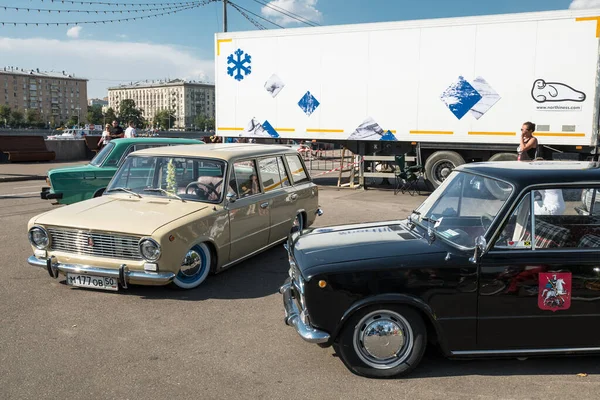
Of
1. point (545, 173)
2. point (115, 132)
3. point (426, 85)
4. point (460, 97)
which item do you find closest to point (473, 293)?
point (545, 173)

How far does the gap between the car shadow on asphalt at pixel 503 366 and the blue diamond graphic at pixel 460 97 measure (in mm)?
9988

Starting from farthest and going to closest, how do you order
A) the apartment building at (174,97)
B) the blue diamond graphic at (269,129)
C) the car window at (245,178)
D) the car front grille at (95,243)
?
the apartment building at (174,97)
the blue diamond graphic at (269,129)
the car window at (245,178)
the car front grille at (95,243)

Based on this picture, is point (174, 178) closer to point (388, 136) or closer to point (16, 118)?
point (388, 136)

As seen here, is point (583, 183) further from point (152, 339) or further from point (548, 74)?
point (548, 74)

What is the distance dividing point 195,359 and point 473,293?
2.09m

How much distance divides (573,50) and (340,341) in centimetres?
1118

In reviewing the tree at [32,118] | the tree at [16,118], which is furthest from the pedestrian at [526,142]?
the tree at [16,118]

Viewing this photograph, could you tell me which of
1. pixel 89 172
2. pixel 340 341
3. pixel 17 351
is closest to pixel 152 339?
pixel 17 351

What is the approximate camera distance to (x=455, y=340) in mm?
3643

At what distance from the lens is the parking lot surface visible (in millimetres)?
3490

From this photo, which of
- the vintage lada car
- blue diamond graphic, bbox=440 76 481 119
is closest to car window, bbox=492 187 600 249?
the vintage lada car

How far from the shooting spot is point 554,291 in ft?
11.8

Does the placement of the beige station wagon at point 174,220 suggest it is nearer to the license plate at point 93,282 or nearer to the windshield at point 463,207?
the license plate at point 93,282

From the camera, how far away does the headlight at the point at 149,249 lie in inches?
200
